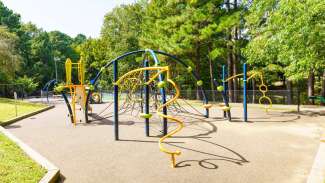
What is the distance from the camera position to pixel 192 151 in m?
7.17

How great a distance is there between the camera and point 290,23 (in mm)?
10945

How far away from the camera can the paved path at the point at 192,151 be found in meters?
5.39

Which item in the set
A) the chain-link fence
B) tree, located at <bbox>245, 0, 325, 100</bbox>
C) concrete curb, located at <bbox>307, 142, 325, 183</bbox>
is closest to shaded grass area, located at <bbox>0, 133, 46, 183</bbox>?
concrete curb, located at <bbox>307, 142, 325, 183</bbox>

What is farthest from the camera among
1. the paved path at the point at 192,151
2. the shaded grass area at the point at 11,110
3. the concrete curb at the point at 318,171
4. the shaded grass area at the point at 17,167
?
the shaded grass area at the point at 11,110

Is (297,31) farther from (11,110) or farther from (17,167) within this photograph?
(11,110)

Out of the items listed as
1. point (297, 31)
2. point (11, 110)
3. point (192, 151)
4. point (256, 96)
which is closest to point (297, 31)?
point (297, 31)

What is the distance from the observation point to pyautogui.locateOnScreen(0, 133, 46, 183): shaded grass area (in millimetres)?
4887

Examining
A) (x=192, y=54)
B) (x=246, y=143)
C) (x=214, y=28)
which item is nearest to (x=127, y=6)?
(x=192, y=54)

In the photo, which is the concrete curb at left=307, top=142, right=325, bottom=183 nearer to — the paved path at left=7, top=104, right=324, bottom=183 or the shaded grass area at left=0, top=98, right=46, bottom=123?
the paved path at left=7, top=104, right=324, bottom=183

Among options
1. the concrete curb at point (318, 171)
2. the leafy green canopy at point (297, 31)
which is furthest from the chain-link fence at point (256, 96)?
the concrete curb at point (318, 171)

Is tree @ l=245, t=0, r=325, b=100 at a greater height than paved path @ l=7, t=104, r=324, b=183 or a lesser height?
greater

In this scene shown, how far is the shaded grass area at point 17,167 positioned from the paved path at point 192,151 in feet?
1.95

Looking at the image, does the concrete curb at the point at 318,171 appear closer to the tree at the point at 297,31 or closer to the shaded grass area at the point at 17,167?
the shaded grass area at the point at 17,167

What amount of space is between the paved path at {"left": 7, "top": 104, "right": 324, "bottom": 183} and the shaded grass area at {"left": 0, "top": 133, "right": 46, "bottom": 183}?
1.95 ft
